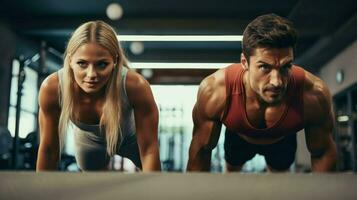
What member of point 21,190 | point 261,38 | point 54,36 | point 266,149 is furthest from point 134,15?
point 21,190

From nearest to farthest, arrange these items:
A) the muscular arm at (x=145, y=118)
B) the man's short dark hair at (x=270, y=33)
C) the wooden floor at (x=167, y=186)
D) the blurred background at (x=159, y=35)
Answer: the wooden floor at (x=167, y=186)
the man's short dark hair at (x=270, y=33)
the muscular arm at (x=145, y=118)
the blurred background at (x=159, y=35)

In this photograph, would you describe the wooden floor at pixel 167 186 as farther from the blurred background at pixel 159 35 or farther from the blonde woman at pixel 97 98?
the blurred background at pixel 159 35

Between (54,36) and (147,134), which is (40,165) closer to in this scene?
(147,134)

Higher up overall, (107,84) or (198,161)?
(107,84)

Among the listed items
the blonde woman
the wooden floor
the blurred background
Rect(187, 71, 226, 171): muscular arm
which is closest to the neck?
the blonde woman

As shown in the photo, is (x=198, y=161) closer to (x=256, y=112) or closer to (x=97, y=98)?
(x=256, y=112)

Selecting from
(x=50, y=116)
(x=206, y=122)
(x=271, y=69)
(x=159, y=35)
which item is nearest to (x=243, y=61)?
(x=271, y=69)

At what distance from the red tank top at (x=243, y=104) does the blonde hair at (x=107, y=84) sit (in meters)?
Answer: 0.30

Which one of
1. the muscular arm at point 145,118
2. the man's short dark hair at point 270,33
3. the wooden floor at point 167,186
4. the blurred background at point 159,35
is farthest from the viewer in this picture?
the blurred background at point 159,35

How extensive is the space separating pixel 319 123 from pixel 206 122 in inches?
12.6

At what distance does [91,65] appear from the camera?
3.42 ft

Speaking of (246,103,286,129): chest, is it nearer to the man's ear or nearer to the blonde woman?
the man's ear

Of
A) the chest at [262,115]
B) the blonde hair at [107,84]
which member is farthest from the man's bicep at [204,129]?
the blonde hair at [107,84]

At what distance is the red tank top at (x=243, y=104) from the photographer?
115cm
